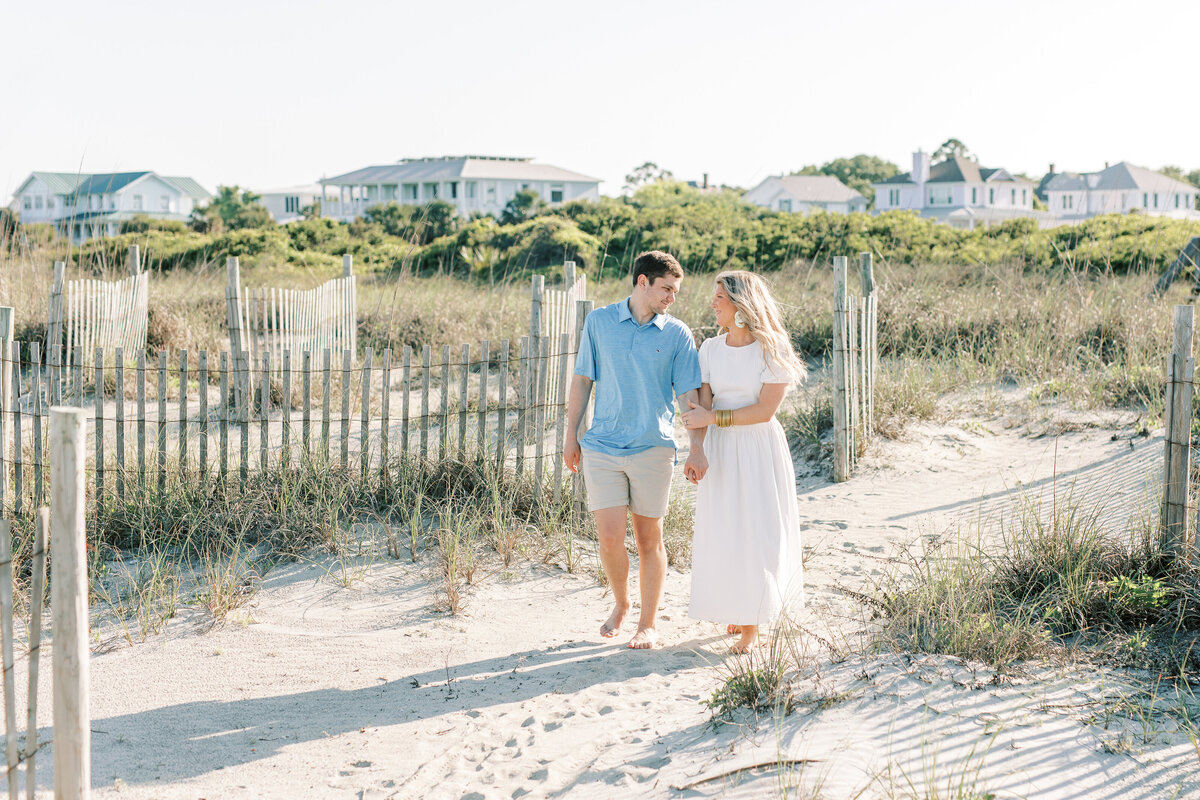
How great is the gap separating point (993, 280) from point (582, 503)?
9342mm

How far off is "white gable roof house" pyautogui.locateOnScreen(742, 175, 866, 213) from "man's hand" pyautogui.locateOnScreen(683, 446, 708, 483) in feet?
193

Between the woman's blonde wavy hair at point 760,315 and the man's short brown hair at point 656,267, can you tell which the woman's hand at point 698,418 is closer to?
the woman's blonde wavy hair at point 760,315

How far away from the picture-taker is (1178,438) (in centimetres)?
459

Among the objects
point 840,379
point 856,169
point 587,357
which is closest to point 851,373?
point 840,379

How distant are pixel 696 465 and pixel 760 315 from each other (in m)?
0.66

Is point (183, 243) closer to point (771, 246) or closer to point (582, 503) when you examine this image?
point (771, 246)

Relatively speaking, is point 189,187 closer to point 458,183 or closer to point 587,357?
point 458,183

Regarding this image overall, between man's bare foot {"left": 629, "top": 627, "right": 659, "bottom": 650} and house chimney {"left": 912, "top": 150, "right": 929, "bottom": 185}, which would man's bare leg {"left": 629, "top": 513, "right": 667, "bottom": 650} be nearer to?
man's bare foot {"left": 629, "top": 627, "right": 659, "bottom": 650}

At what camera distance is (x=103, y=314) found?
32.7ft

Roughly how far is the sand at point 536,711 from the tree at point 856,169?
70109 mm

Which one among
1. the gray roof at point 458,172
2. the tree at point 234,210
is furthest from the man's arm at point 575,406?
the gray roof at point 458,172

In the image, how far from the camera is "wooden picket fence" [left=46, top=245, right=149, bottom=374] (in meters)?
9.57

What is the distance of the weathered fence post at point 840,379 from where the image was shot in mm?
7484

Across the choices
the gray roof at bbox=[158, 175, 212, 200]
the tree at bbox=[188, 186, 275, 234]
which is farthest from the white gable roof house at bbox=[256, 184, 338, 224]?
the tree at bbox=[188, 186, 275, 234]
